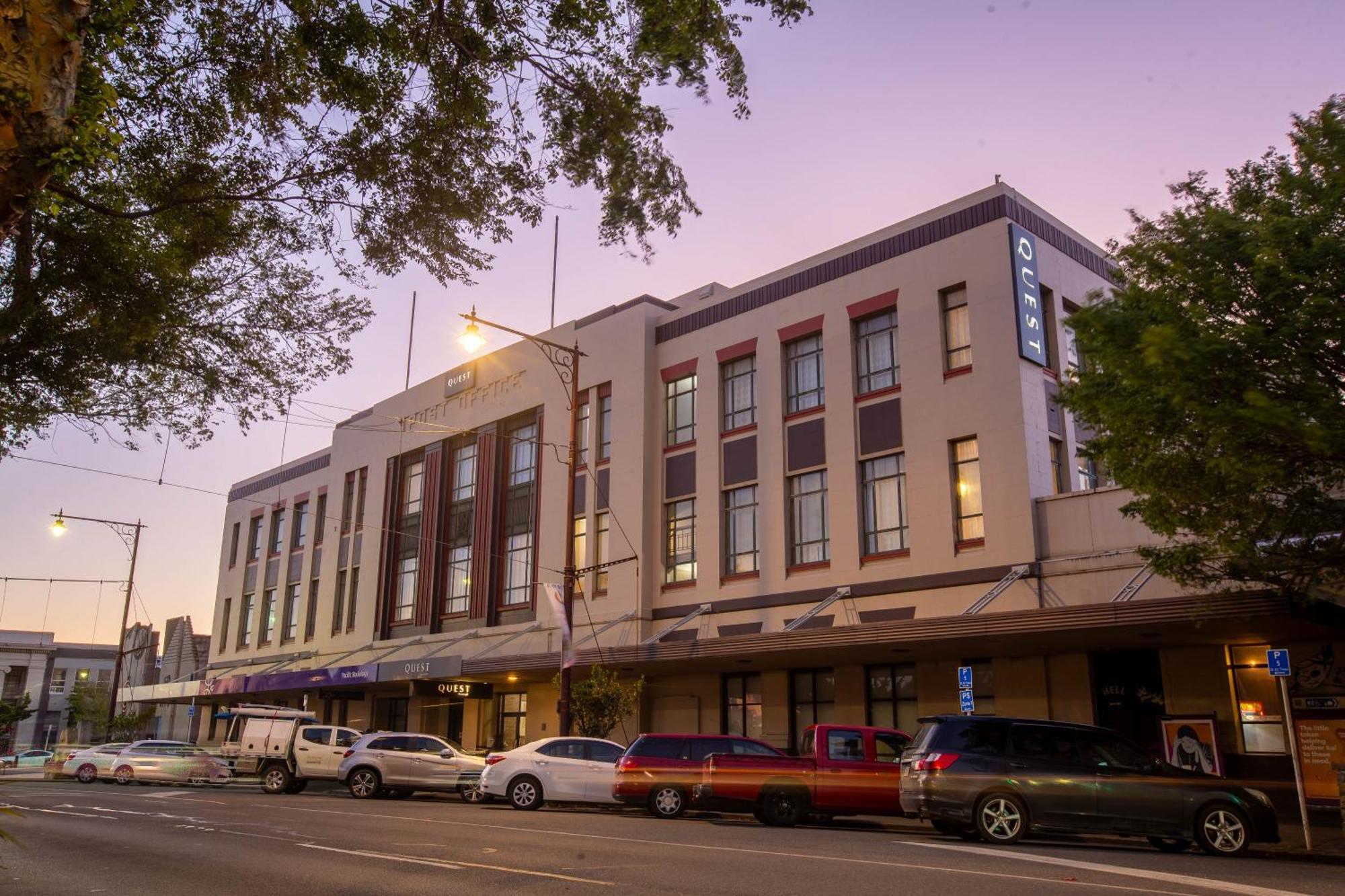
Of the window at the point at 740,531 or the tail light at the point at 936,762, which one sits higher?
the window at the point at 740,531

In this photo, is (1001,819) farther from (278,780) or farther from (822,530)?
(278,780)

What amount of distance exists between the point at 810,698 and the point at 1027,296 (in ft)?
34.4

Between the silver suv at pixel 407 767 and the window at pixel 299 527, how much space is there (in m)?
23.3

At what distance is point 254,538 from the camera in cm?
4997

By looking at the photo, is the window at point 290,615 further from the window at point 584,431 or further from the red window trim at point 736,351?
the red window trim at point 736,351

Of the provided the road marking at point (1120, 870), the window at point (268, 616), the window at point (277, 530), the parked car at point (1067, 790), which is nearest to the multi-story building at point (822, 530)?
the parked car at point (1067, 790)

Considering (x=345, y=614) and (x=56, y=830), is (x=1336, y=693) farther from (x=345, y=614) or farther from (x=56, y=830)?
(x=345, y=614)

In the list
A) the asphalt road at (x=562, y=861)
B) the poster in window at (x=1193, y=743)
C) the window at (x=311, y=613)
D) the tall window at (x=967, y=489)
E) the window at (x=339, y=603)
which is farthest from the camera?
the window at (x=311, y=613)

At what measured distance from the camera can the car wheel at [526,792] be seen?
782 inches

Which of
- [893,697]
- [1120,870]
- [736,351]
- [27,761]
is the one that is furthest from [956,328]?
[27,761]

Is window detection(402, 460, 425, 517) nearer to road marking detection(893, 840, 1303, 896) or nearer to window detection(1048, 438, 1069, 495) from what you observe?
window detection(1048, 438, 1069, 495)

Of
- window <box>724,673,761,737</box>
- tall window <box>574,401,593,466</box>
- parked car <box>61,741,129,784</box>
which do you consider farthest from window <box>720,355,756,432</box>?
parked car <box>61,741,129,784</box>

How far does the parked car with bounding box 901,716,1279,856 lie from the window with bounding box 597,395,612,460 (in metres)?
18.4

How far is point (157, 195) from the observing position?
459 inches
